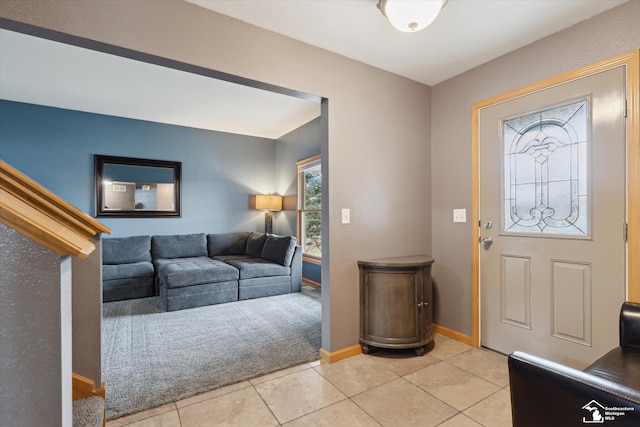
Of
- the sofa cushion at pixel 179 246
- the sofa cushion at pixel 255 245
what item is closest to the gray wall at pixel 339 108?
the sofa cushion at pixel 255 245

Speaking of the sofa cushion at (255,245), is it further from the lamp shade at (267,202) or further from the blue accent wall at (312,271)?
the blue accent wall at (312,271)

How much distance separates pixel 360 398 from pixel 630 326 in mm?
1495

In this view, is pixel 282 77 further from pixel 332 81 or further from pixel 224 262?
pixel 224 262

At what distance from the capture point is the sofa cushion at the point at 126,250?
166 inches

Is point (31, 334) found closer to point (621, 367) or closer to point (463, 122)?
point (621, 367)

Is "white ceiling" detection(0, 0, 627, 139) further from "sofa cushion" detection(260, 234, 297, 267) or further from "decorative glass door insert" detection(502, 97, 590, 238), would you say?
"sofa cushion" detection(260, 234, 297, 267)

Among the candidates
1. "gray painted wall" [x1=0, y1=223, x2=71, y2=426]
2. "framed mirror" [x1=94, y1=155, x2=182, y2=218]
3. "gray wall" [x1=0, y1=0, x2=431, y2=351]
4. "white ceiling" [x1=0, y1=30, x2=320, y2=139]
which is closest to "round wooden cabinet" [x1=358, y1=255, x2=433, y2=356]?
"gray wall" [x1=0, y1=0, x2=431, y2=351]

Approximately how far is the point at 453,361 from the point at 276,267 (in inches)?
103

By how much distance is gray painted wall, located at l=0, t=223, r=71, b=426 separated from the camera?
612 mm

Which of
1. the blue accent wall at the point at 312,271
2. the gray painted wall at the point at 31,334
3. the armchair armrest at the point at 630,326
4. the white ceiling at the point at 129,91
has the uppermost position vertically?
the white ceiling at the point at 129,91

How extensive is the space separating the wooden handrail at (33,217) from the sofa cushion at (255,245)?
4298 mm

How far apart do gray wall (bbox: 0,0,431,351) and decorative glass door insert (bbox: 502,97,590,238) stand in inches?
30.1

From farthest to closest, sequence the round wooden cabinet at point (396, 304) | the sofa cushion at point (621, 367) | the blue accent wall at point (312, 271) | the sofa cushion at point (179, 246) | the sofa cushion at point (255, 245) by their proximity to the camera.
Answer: the sofa cushion at point (255, 245) → the blue accent wall at point (312, 271) → the sofa cushion at point (179, 246) → the round wooden cabinet at point (396, 304) → the sofa cushion at point (621, 367)

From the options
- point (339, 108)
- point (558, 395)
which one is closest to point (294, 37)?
point (339, 108)
